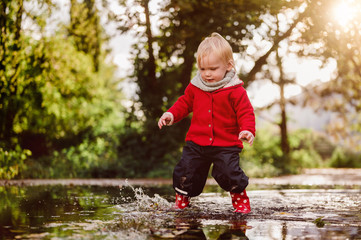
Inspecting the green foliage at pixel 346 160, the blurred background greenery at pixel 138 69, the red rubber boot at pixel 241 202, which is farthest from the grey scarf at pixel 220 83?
the green foliage at pixel 346 160

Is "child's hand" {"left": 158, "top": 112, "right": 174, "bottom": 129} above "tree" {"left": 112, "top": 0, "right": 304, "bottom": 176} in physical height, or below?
below

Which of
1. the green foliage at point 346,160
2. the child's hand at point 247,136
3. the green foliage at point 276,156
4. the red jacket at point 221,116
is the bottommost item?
the green foliage at point 346,160

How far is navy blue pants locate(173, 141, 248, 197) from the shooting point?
4.41m

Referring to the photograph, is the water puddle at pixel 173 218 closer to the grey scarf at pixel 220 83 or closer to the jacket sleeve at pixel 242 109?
the jacket sleeve at pixel 242 109

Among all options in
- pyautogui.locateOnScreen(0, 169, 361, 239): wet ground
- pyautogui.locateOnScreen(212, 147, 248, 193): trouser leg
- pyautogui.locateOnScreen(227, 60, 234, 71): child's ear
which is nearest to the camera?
pyautogui.locateOnScreen(0, 169, 361, 239): wet ground

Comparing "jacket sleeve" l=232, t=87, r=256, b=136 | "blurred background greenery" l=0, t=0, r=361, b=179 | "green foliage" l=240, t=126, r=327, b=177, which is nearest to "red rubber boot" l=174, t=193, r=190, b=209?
"jacket sleeve" l=232, t=87, r=256, b=136

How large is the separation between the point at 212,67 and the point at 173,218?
4.69ft

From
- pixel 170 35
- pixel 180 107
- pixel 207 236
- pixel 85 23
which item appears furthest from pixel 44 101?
pixel 207 236

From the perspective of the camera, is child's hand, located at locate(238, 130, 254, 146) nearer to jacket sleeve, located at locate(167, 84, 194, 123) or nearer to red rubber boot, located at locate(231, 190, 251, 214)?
red rubber boot, located at locate(231, 190, 251, 214)

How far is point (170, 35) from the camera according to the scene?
11023 mm

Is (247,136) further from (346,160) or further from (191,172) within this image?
(346,160)

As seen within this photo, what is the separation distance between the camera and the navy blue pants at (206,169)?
4.41 metres

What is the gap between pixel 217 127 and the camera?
4523 mm

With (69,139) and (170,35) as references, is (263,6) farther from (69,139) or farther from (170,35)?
(69,139)
